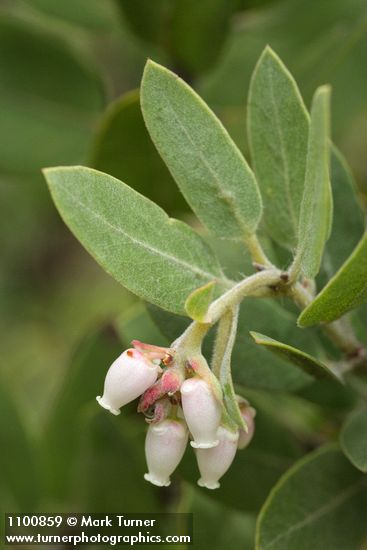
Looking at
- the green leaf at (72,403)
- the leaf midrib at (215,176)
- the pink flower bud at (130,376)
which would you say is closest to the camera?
the pink flower bud at (130,376)

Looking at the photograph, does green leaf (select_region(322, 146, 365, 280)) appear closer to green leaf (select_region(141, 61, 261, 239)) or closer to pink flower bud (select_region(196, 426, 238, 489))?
green leaf (select_region(141, 61, 261, 239))

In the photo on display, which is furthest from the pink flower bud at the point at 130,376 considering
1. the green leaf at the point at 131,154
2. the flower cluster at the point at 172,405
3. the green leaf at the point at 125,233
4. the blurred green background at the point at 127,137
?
the green leaf at the point at 131,154

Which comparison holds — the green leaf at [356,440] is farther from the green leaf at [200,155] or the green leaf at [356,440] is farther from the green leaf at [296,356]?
the green leaf at [200,155]

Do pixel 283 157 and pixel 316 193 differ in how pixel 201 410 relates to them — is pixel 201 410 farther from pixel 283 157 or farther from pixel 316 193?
pixel 283 157

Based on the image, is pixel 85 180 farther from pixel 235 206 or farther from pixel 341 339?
pixel 341 339

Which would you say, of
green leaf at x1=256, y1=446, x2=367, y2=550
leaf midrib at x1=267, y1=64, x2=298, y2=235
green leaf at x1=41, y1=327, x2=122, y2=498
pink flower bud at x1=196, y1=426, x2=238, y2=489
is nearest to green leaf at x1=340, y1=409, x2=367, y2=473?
green leaf at x1=256, y1=446, x2=367, y2=550

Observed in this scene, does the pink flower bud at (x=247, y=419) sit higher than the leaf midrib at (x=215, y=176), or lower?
lower
